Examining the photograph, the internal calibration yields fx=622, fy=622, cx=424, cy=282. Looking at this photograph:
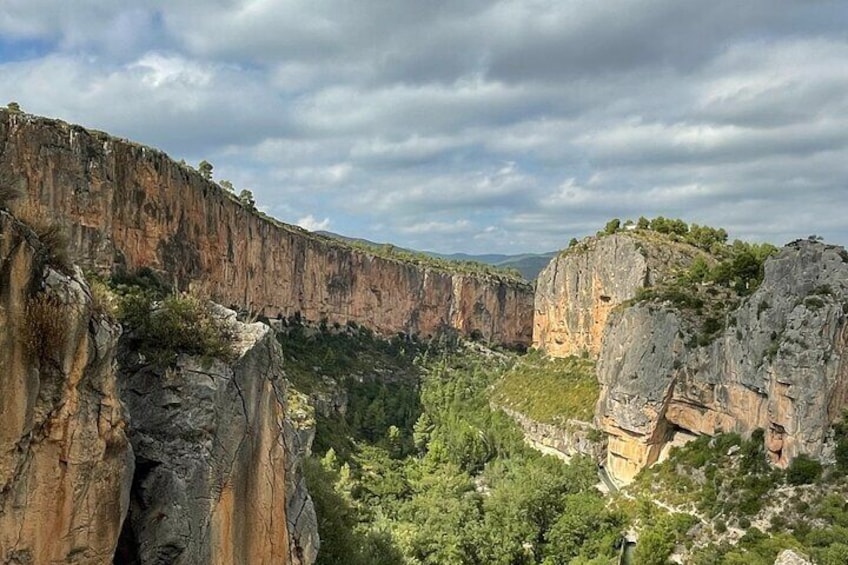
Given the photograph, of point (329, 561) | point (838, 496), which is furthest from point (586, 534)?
point (329, 561)

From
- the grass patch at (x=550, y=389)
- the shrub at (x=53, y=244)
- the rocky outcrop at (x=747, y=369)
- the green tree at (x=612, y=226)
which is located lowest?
the grass patch at (x=550, y=389)

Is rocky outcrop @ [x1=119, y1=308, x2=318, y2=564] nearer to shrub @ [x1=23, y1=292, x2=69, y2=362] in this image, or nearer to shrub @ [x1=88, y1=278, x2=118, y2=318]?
shrub @ [x1=88, y1=278, x2=118, y2=318]

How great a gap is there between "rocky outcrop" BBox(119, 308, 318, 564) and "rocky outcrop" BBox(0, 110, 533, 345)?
3913 millimetres

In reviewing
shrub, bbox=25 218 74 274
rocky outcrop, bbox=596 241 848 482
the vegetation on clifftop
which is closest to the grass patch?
rocky outcrop, bbox=596 241 848 482

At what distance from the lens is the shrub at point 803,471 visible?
142 ft

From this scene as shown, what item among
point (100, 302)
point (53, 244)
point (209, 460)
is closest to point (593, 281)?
point (209, 460)

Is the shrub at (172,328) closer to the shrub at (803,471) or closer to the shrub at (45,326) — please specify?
the shrub at (45,326)

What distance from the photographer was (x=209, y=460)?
11062mm

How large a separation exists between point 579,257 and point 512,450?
3452cm

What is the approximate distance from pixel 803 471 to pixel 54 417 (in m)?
48.9

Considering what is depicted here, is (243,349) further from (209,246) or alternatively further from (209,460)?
(209,246)

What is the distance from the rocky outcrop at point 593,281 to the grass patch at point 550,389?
3.40 meters

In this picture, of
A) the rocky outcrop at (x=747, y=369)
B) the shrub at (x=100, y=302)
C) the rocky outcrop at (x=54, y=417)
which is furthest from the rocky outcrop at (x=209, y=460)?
the rocky outcrop at (x=747, y=369)

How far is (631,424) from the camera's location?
60156 millimetres
